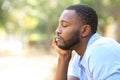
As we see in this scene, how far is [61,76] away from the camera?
311 cm

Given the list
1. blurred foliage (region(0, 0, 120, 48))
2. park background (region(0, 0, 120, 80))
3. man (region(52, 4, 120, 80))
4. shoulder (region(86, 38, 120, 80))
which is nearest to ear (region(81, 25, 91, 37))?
man (region(52, 4, 120, 80))

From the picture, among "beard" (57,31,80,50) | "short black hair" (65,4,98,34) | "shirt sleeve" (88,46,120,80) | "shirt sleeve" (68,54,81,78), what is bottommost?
"shirt sleeve" (68,54,81,78)

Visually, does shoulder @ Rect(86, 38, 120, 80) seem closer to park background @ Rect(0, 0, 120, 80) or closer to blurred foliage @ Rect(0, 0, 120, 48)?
blurred foliage @ Rect(0, 0, 120, 48)

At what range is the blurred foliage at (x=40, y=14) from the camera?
14.9 m

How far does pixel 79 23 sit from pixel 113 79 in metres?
0.46

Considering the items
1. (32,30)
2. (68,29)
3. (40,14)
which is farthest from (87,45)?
(32,30)

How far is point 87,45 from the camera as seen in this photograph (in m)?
2.72

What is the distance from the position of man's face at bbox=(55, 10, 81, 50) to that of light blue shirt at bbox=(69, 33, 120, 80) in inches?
4.4

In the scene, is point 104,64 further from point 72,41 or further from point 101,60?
point 72,41

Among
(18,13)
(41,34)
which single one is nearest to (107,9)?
(18,13)

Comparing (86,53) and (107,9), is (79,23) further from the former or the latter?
(107,9)

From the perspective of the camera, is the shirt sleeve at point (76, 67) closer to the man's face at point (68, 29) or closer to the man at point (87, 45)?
the man at point (87, 45)

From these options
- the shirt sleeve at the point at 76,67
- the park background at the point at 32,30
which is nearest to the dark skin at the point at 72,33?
the shirt sleeve at the point at 76,67

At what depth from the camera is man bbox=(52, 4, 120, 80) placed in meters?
2.43
